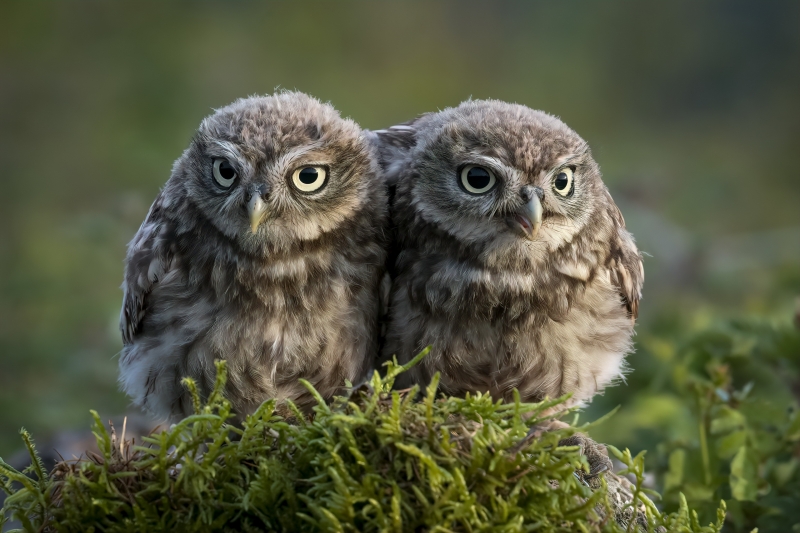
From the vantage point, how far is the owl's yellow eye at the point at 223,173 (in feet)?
6.36

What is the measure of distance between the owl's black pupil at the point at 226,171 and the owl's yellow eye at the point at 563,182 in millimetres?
830

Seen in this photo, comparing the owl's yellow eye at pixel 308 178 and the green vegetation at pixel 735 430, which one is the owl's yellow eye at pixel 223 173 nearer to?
the owl's yellow eye at pixel 308 178

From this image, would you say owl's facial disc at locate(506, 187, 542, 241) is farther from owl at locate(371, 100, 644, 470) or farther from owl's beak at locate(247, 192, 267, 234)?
owl's beak at locate(247, 192, 267, 234)

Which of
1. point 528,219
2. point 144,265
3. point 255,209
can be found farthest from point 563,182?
point 144,265

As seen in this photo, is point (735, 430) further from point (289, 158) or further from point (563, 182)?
point (289, 158)

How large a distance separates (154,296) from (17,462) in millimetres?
1302

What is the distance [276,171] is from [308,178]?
0.10m

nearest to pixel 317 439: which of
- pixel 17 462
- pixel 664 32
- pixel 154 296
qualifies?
pixel 154 296

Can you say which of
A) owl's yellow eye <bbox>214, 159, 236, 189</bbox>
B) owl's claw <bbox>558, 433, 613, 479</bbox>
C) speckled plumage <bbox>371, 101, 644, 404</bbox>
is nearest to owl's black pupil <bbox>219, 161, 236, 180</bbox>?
owl's yellow eye <bbox>214, 159, 236, 189</bbox>

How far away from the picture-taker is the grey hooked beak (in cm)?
184

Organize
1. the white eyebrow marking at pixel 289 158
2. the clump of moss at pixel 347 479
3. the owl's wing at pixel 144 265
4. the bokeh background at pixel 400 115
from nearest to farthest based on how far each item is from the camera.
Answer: the clump of moss at pixel 347 479 < the white eyebrow marking at pixel 289 158 < the owl's wing at pixel 144 265 < the bokeh background at pixel 400 115

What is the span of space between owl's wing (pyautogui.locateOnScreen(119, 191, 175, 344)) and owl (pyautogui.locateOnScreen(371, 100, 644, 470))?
661mm

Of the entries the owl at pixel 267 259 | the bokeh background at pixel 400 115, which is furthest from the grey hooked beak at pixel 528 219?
the bokeh background at pixel 400 115

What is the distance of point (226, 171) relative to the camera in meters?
→ 1.95
